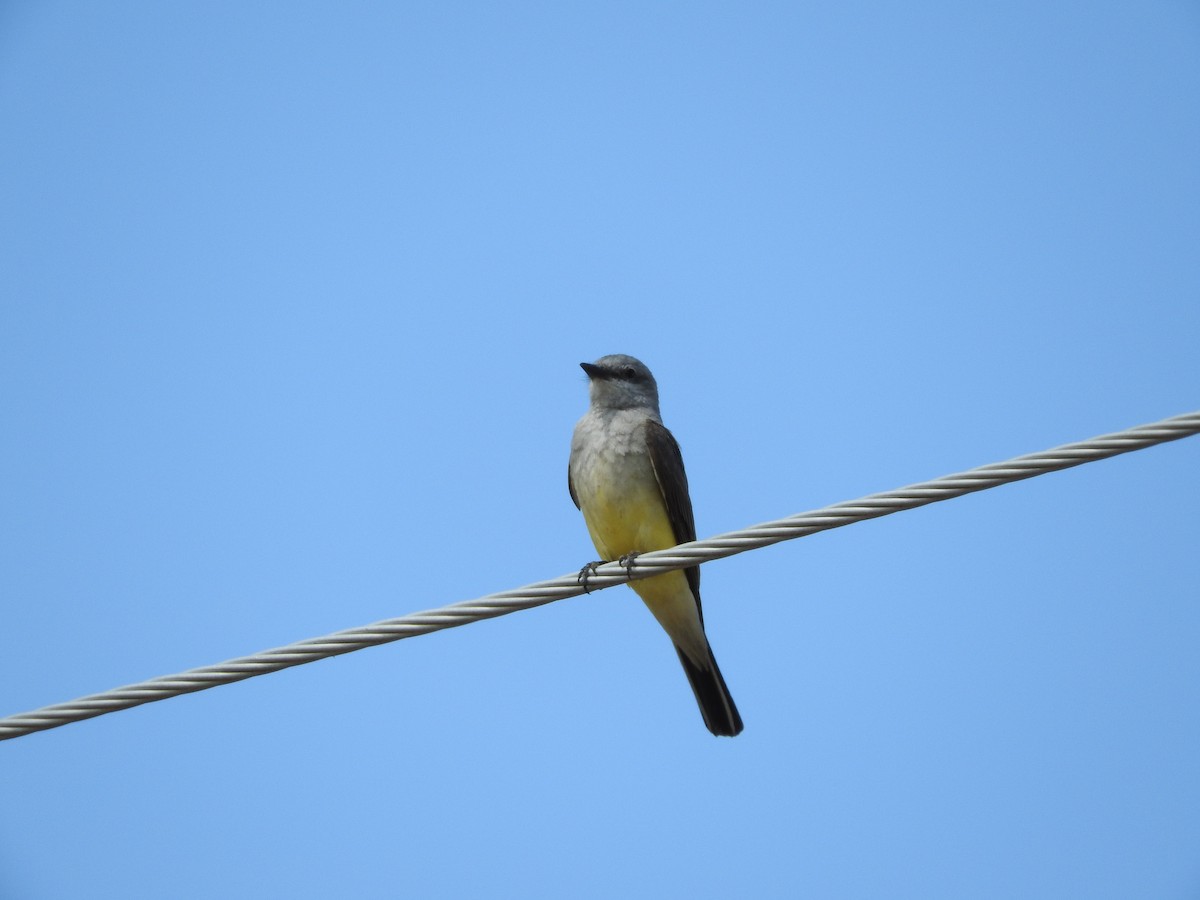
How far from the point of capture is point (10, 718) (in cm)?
440

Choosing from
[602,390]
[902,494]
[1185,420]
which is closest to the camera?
[1185,420]

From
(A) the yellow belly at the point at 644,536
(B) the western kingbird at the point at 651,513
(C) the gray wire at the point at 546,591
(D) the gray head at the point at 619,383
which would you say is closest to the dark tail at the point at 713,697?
(B) the western kingbird at the point at 651,513

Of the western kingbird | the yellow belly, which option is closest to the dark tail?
the western kingbird

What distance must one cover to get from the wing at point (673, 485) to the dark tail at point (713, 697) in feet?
1.12

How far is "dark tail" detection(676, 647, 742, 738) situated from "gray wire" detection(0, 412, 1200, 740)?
2.72m

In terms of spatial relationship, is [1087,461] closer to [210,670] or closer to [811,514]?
[811,514]

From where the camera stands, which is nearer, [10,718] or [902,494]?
[902,494]

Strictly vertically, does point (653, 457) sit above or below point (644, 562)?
above

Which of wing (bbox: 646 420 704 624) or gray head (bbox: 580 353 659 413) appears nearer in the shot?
wing (bbox: 646 420 704 624)

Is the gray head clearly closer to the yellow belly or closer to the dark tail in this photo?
the yellow belly

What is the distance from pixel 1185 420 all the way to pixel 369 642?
3061mm

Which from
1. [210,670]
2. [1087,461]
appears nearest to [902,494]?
[1087,461]

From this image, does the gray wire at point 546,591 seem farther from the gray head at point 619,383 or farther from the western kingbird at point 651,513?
the gray head at point 619,383

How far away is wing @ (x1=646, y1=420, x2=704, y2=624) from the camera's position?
7016 mm
